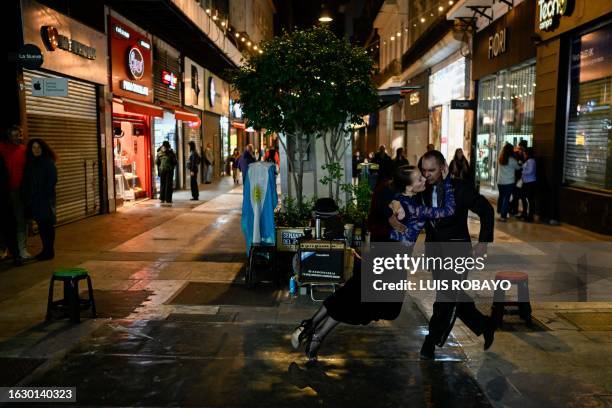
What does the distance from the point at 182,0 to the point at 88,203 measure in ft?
20.3

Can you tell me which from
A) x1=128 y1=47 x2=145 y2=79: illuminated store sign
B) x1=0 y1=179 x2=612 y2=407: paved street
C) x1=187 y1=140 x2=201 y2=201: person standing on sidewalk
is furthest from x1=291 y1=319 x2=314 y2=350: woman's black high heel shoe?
x1=187 y1=140 x2=201 y2=201: person standing on sidewalk

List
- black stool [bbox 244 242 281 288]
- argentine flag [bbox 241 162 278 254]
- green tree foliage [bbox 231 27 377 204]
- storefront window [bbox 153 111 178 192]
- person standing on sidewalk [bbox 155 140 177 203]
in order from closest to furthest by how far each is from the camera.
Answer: black stool [bbox 244 242 281 288], argentine flag [bbox 241 162 278 254], green tree foliage [bbox 231 27 377 204], person standing on sidewalk [bbox 155 140 177 203], storefront window [bbox 153 111 178 192]

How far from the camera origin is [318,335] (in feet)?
16.4

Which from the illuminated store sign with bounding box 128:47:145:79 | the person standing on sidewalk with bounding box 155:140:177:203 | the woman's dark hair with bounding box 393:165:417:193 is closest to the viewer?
the woman's dark hair with bounding box 393:165:417:193

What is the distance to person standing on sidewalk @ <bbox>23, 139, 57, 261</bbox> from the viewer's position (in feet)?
29.0

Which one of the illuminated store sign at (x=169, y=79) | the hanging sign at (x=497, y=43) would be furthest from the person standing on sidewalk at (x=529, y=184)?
the illuminated store sign at (x=169, y=79)

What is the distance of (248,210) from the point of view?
7.93 m

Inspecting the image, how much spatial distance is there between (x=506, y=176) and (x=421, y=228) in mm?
9692

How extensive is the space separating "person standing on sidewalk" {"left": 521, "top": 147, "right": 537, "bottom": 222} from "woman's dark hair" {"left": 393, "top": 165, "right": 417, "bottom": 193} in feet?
32.6

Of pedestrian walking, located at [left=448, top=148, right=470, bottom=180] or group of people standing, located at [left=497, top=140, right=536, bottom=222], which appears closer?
group of people standing, located at [left=497, top=140, right=536, bottom=222]

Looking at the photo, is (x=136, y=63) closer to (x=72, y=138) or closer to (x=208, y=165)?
(x=72, y=138)

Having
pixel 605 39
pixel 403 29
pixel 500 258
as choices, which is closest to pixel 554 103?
pixel 605 39

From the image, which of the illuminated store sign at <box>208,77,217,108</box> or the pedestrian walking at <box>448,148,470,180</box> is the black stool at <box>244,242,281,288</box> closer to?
the pedestrian walking at <box>448,148,470,180</box>

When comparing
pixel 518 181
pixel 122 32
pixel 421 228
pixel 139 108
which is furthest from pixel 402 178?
pixel 122 32
